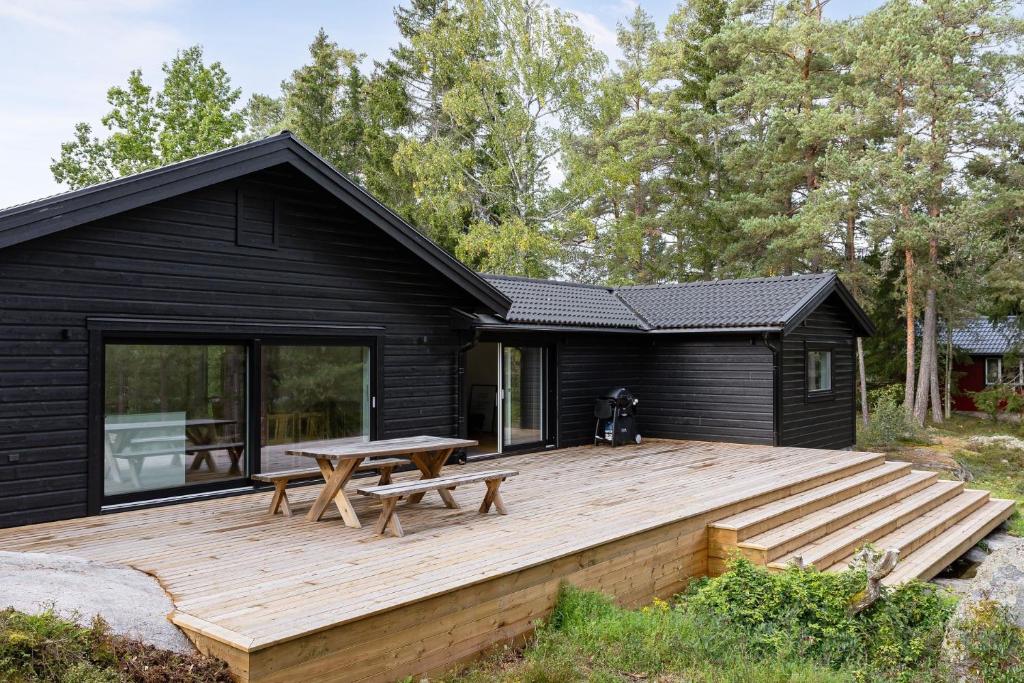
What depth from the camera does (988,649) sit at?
3793 mm

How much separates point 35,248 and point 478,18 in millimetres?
16401

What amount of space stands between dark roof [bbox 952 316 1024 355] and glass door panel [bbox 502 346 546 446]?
53.9ft

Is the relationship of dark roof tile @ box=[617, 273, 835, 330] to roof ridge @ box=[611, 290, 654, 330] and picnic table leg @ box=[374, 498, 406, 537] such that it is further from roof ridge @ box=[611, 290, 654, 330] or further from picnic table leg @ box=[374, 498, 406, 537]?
picnic table leg @ box=[374, 498, 406, 537]

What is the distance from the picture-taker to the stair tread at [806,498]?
645 centimetres

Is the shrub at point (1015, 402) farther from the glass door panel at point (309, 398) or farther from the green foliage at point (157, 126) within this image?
the green foliage at point (157, 126)

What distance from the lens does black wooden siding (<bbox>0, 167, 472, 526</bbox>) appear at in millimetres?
5836

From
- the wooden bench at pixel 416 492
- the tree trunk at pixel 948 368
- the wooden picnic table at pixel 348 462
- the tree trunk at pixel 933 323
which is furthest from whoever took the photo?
the tree trunk at pixel 948 368

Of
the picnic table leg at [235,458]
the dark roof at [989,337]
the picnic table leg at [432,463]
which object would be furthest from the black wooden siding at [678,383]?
the dark roof at [989,337]

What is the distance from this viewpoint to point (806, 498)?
7.57m

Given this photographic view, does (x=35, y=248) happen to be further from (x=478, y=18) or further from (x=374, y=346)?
(x=478, y=18)

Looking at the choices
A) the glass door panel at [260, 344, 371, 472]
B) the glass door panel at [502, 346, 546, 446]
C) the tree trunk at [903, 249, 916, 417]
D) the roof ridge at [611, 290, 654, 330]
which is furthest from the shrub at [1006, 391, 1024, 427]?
the glass door panel at [260, 344, 371, 472]

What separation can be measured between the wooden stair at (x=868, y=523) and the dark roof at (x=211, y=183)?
4012mm

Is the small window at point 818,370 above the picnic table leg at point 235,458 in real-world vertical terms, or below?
above

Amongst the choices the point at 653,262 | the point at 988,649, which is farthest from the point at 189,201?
the point at 653,262
